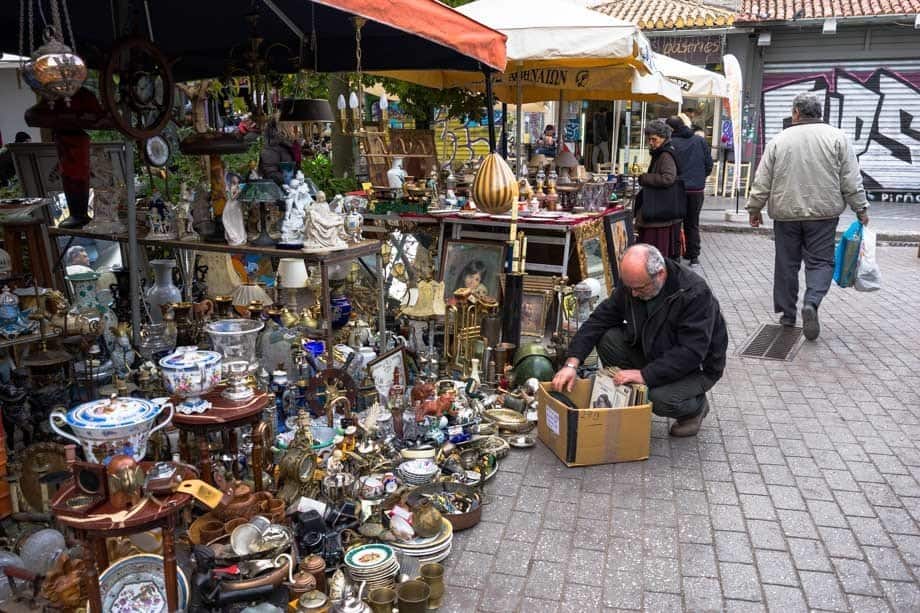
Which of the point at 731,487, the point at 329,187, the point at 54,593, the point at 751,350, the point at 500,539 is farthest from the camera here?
the point at 329,187

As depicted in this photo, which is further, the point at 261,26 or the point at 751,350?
the point at 751,350

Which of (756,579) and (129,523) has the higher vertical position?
(129,523)

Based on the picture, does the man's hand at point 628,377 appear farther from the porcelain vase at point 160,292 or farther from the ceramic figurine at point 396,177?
the ceramic figurine at point 396,177

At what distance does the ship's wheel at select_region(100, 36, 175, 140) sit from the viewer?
151 inches

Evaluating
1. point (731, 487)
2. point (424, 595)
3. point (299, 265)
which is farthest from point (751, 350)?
point (424, 595)

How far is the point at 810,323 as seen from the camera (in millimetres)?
6242

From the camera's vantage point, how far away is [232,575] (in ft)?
8.45

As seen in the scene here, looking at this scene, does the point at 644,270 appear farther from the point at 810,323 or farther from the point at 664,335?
the point at 810,323

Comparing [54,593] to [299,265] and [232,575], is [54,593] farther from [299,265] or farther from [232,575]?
[299,265]

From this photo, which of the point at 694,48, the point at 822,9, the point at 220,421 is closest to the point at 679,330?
the point at 220,421

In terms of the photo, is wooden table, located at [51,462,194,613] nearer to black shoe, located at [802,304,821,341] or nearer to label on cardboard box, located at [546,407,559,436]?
label on cardboard box, located at [546,407,559,436]

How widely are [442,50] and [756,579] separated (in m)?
4.13

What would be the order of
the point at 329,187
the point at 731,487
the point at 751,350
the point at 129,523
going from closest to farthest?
the point at 129,523 < the point at 731,487 < the point at 751,350 < the point at 329,187

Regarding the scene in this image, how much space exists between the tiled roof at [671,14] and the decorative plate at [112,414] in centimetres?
1625
